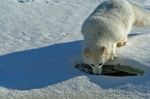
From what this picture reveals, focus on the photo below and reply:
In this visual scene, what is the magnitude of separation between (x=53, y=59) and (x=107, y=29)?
38.9 inches

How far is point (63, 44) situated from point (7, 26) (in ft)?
5.86

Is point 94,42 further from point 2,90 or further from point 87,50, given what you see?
point 2,90

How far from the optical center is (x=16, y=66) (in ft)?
23.4

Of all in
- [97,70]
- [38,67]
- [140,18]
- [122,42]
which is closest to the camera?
[97,70]

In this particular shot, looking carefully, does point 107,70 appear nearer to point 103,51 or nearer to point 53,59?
point 103,51

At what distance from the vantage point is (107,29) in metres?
7.14

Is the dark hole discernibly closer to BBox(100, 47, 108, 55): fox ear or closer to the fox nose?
the fox nose

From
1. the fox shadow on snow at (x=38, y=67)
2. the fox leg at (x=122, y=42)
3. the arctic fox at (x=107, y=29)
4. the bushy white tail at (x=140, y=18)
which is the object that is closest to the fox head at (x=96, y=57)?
the arctic fox at (x=107, y=29)

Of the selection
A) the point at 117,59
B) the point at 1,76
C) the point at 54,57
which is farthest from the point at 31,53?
the point at 117,59

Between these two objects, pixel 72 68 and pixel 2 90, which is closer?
pixel 2 90

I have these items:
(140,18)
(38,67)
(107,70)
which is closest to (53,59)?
(38,67)

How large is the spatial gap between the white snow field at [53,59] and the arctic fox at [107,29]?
204 millimetres

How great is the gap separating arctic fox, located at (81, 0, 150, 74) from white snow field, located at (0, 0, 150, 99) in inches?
8.1

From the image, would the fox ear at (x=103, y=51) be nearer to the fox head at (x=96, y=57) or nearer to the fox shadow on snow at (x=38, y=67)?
the fox head at (x=96, y=57)
